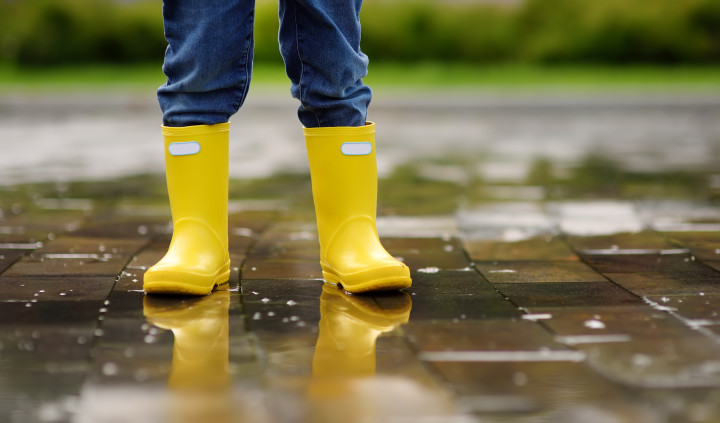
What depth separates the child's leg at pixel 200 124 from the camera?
75.7 inches

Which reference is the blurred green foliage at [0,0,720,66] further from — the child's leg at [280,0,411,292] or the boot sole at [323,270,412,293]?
the boot sole at [323,270,412,293]

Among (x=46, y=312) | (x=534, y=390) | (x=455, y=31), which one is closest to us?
(x=534, y=390)

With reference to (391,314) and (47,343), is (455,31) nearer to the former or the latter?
(391,314)

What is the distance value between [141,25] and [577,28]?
541 centimetres

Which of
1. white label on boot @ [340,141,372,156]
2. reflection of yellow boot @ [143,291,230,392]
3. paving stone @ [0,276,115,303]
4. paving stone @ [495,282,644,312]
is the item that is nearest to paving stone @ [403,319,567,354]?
paving stone @ [495,282,644,312]

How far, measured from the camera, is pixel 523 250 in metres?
2.49

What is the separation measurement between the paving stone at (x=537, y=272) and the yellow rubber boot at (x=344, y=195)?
12.3 inches

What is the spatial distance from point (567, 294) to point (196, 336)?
2.71 ft

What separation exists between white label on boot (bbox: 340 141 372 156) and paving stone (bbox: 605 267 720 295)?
0.66 m

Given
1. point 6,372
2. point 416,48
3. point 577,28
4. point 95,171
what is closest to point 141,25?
point 416,48

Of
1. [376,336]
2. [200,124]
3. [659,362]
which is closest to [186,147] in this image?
[200,124]

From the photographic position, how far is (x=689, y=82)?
920 centimetres

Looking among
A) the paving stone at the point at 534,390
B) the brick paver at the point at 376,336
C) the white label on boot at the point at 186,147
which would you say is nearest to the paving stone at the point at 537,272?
the brick paver at the point at 376,336

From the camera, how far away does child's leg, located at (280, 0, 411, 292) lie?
196cm
